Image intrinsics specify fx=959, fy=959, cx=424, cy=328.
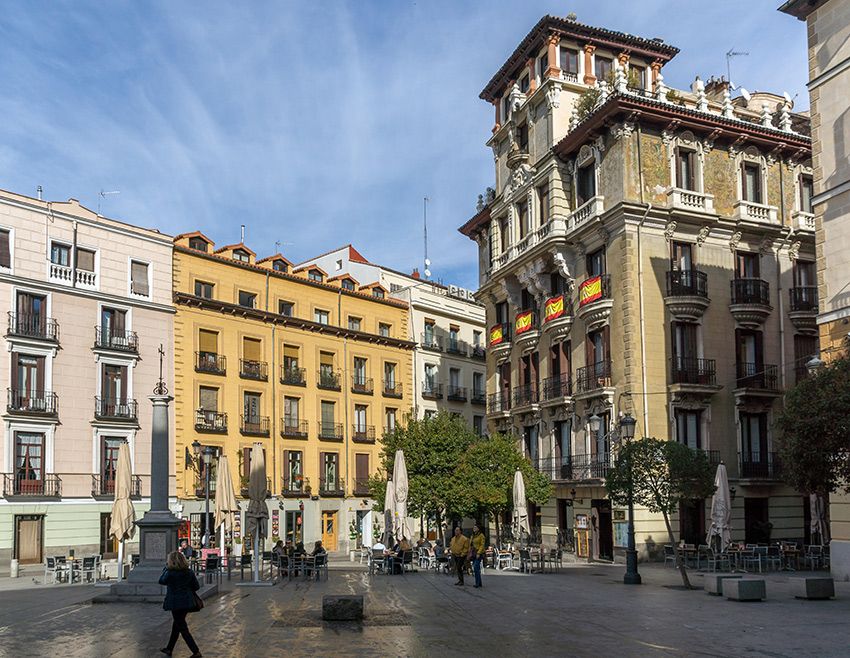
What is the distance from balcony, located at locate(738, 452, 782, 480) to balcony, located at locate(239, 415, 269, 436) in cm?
2483

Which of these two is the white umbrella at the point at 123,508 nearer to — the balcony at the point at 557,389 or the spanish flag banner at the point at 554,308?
the balcony at the point at 557,389

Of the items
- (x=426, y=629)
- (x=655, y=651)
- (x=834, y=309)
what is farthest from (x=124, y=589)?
(x=834, y=309)

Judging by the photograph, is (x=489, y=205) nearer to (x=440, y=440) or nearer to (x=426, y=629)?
(x=440, y=440)

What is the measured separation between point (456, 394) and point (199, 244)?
20.6 metres

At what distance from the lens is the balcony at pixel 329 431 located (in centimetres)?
5447

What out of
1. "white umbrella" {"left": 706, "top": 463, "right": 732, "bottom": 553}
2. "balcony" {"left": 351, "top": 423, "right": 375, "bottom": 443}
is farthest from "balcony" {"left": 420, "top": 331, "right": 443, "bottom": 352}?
"white umbrella" {"left": 706, "top": 463, "right": 732, "bottom": 553}

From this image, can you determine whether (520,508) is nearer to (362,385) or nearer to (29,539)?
(29,539)

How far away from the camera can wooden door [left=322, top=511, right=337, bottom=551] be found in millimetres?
53844

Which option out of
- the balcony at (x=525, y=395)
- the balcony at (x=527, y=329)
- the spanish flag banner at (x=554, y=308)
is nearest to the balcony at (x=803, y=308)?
the spanish flag banner at (x=554, y=308)

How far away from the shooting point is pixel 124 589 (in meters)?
21.2

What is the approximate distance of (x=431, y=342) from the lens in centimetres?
6312

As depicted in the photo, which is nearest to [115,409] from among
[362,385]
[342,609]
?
[362,385]

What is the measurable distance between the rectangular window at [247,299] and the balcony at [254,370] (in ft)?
10.3

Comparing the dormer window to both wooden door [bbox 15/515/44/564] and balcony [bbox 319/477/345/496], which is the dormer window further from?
wooden door [bbox 15/515/44/564]
